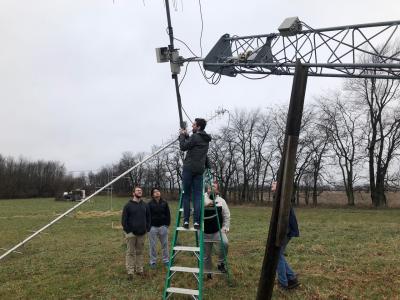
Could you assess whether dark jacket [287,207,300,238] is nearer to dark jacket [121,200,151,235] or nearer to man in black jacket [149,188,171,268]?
dark jacket [121,200,151,235]

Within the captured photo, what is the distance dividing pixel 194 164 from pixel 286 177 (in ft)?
10.7

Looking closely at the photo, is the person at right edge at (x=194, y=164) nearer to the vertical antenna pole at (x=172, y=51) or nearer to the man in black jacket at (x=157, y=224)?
the vertical antenna pole at (x=172, y=51)

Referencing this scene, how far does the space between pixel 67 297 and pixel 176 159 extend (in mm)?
69555

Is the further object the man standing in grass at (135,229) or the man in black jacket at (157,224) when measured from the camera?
the man in black jacket at (157,224)

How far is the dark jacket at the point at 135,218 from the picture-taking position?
11106mm

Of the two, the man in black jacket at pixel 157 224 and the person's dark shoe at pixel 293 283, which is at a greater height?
the man in black jacket at pixel 157 224

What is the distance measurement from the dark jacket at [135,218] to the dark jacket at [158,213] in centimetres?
60

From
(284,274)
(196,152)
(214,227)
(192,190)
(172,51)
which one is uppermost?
(172,51)

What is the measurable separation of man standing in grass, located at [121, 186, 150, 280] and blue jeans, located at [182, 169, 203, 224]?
211cm

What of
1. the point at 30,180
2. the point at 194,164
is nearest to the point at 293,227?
the point at 194,164

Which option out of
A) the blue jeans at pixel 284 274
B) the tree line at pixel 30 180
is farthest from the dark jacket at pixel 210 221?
the tree line at pixel 30 180

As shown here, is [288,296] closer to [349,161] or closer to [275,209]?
[275,209]

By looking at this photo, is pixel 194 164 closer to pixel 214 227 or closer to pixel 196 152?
pixel 196 152

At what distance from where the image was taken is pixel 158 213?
12.0 m
